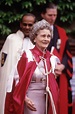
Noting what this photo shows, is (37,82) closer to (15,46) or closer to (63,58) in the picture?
(63,58)

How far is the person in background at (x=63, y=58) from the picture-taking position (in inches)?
147

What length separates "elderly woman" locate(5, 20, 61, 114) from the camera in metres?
2.95

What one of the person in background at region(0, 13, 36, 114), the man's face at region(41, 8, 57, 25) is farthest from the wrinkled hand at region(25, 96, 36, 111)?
the man's face at region(41, 8, 57, 25)

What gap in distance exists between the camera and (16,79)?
3.00 meters

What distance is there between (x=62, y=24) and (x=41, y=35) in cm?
179

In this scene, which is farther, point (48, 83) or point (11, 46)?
point (11, 46)

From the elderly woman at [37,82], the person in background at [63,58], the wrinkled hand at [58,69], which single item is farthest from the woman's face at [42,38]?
the person in background at [63,58]

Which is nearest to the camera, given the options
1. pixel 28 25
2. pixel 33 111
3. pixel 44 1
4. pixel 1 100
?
pixel 33 111

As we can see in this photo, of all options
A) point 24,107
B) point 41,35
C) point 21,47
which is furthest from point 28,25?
point 24,107

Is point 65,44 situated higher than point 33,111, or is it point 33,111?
point 65,44

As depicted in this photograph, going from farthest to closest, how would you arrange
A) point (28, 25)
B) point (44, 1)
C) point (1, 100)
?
point (44, 1)
point (1, 100)
point (28, 25)

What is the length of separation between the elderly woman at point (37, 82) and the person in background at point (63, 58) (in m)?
0.67

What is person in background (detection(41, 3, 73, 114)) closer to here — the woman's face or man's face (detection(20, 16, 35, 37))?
man's face (detection(20, 16, 35, 37))

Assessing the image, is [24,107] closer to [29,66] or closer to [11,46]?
[29,66]
